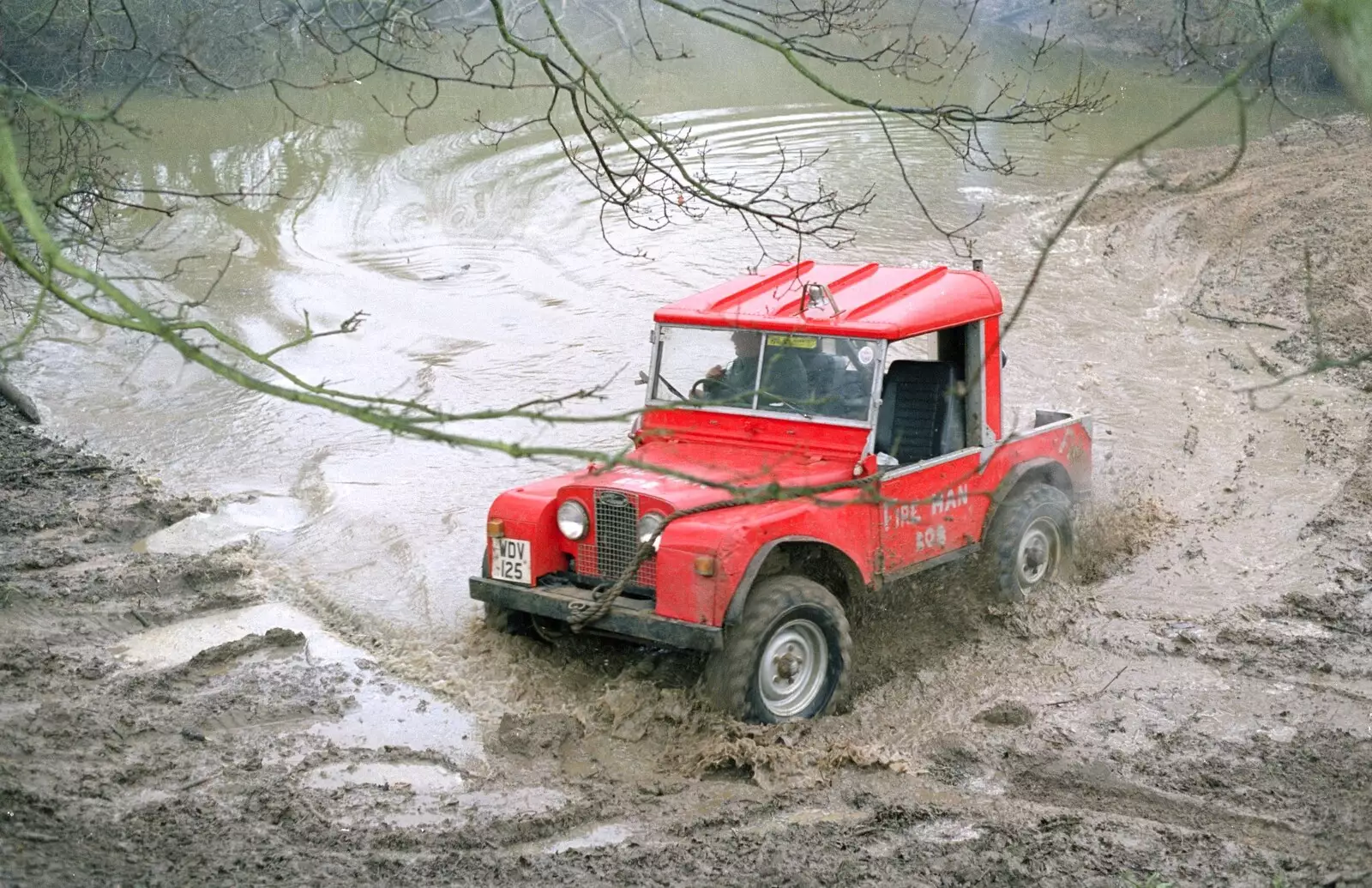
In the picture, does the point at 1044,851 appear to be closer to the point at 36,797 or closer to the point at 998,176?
the point at 36,797

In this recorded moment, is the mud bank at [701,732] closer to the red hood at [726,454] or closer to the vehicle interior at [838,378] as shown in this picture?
the red hood at [726,454]

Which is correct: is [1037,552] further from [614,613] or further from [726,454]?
[614,613]

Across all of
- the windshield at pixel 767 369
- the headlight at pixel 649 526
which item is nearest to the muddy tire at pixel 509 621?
the headlight at pixel 649 526

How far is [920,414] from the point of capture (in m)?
7.84

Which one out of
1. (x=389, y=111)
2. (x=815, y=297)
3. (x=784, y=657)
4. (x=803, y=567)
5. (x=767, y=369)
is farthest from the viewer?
(x=389, y=111)

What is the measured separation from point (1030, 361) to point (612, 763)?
8801mm

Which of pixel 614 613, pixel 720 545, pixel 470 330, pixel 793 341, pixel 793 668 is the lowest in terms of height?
pixel 793 668

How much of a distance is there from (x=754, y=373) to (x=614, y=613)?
157 centimetres

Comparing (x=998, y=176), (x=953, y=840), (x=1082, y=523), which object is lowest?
(x=953, y=840)

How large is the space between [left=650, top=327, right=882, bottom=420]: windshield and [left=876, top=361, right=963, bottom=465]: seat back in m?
0.52

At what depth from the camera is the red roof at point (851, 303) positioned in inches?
285

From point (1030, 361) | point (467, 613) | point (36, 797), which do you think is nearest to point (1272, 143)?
point (1030, 361)

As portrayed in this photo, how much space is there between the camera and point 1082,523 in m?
8.82

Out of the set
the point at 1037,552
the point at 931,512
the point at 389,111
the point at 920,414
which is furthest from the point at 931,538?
the point at 389,111
